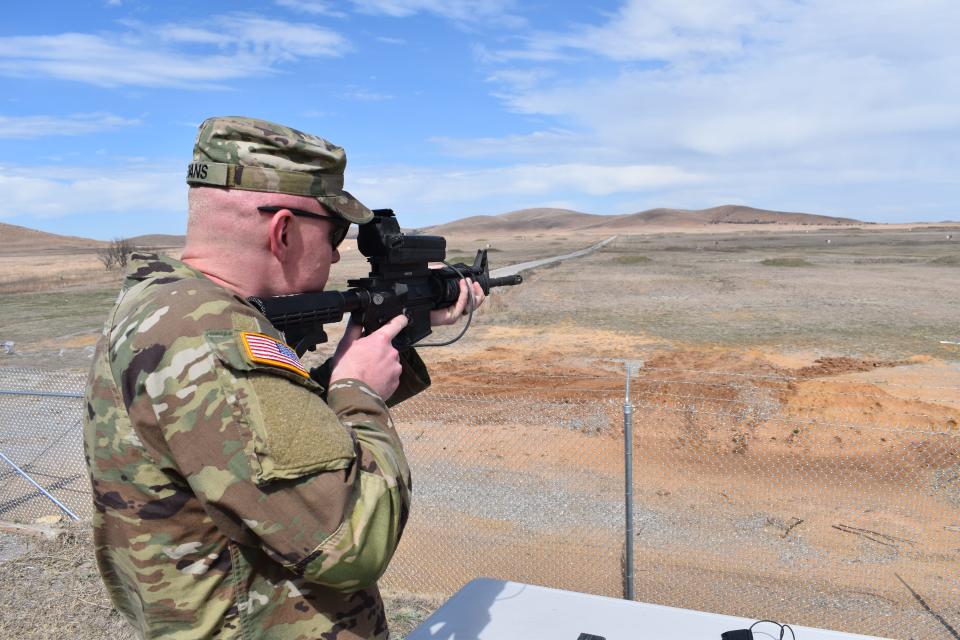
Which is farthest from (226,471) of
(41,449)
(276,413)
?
(41,449)

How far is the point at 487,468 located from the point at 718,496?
2.53 metres

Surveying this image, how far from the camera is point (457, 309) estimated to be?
9.58 feet

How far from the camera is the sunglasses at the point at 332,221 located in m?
1.57

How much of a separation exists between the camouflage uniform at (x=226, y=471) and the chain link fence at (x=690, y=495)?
4.17 m

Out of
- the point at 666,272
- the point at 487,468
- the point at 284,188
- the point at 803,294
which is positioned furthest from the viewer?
the point at 666,272

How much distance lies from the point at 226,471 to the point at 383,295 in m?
1.14

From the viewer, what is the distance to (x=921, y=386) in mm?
11242

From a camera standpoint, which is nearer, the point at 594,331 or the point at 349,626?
the point at 349,626

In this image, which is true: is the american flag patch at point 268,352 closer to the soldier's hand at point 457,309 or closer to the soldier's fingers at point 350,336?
the soldier's fingers at point 350,336

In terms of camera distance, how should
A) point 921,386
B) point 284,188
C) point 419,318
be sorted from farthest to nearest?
point 921,386 < point 419,318 < point 284,188

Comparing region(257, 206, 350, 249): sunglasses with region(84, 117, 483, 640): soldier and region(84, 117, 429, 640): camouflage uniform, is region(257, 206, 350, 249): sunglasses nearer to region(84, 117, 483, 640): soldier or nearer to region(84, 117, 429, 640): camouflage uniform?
region(84, 117, 483, 640): soldier

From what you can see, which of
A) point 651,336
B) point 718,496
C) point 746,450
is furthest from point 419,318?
point 651,336

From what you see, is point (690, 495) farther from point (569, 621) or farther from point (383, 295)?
point (383, 295)

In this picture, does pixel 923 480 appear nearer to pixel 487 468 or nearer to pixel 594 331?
pixel 487 468
